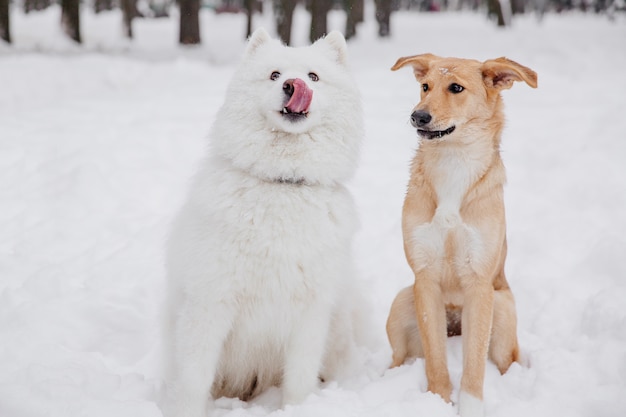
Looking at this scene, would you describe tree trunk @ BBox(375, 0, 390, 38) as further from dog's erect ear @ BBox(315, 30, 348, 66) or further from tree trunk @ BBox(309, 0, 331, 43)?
dog's erect ear @ BBox(315, 30, 348, 66)

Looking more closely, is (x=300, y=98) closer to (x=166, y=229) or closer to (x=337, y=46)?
(x=337, y=46)

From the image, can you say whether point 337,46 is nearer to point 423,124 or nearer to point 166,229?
point 423,124

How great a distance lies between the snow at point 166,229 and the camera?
3.07m

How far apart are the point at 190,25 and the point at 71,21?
2.91 metres

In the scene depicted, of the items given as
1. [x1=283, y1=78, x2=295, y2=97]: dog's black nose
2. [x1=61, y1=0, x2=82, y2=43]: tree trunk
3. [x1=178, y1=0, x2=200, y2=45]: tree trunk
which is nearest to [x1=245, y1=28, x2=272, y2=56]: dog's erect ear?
[x1=283, y1=78, x2=295, y2=97]: dog's black nose

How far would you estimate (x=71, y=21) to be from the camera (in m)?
14.7

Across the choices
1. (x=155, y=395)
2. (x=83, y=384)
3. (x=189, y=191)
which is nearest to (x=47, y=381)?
(x=83, y=384)

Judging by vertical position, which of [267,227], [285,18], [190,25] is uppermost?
[285,18]

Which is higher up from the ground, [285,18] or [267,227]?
[285,18]

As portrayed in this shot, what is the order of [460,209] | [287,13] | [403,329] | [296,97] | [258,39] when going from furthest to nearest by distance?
[287,13]
[403,329]
[258,39]
[460,209]
[296,97]

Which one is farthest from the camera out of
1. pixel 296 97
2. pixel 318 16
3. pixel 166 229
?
pixel 318 16

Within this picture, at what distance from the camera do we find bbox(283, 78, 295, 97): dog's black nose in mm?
2828

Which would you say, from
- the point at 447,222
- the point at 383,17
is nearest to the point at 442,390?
the point at 447,222

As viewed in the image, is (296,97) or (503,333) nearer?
(296,97)
